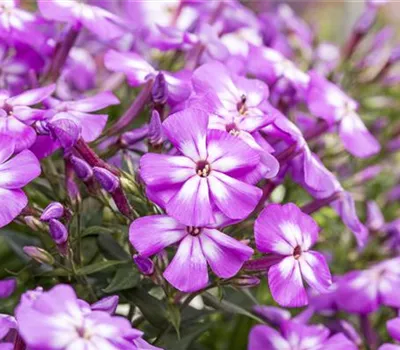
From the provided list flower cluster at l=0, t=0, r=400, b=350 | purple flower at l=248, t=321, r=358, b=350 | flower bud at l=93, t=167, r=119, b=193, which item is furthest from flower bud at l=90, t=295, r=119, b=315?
purple flower at l=248, t=321, r=358, b=350

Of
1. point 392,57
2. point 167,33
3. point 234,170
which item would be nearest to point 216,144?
point 234,170

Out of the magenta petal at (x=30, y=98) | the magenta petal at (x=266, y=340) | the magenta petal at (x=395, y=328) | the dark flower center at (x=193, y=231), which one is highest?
the magenta petal at (x=30, y=98)

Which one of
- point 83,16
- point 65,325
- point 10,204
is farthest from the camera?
point 83,16

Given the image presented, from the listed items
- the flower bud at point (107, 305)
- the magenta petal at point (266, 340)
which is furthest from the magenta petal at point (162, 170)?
the magenta petal at point (266, 340)

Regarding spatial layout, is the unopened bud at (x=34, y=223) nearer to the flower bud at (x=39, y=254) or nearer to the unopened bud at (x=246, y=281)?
the flower bud at (x=39, y=254)

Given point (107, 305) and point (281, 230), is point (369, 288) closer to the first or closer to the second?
point (281, 230)

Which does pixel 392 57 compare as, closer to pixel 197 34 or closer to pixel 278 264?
pixel 197 34

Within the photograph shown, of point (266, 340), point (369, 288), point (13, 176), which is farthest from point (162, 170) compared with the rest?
point (369, 288)

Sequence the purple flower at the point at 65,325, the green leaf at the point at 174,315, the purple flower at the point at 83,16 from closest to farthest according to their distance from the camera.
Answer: the purple flower at the point at 65,325 → the green leaf at the point at 174,315 → the purple flower at the point at 83,16
